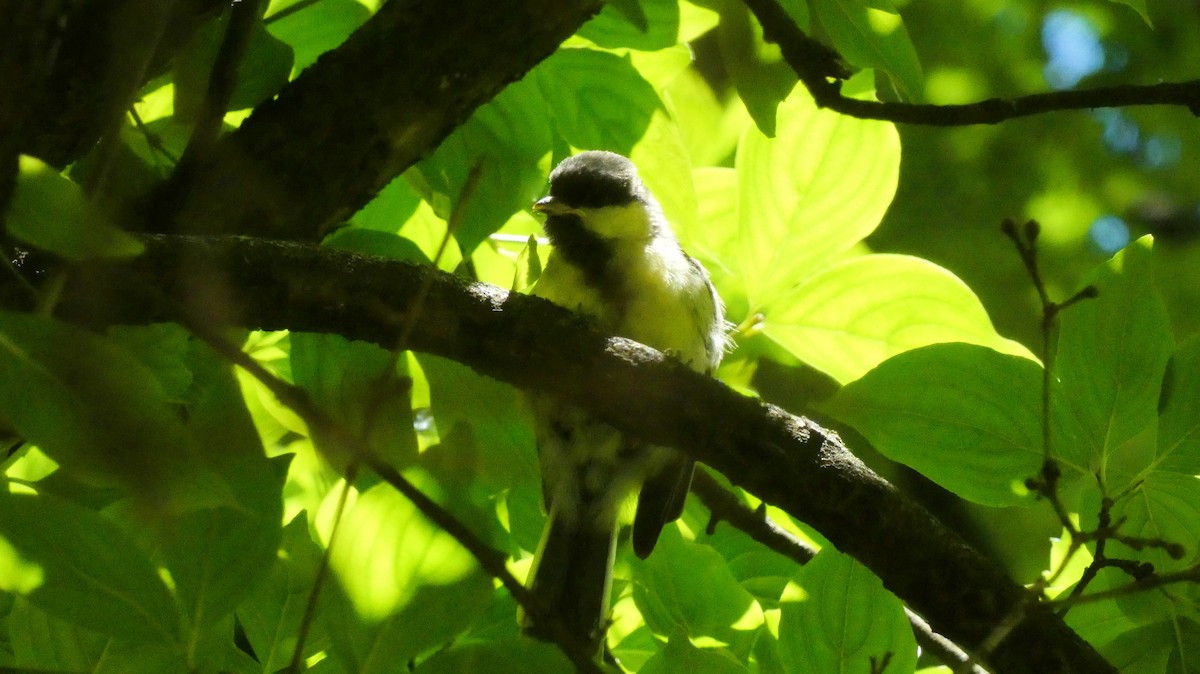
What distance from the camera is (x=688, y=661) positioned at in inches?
42.1

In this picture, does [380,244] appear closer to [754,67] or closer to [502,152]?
[502,152]

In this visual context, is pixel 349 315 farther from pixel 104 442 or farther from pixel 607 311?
pixel 607 311

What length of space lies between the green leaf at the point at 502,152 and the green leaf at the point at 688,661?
2.30 ft

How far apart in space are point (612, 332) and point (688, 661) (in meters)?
0.99

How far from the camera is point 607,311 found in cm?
218

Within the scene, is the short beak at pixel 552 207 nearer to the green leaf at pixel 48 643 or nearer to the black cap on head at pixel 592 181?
the black cap on head at pixel 592 181

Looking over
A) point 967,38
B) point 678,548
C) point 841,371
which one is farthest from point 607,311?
point 967,38

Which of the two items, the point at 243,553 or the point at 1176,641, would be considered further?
the point at 1176,641

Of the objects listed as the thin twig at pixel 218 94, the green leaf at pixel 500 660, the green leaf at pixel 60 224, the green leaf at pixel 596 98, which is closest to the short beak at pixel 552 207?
the green leaf at pixel 596 98

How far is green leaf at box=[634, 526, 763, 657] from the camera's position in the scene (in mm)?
1318

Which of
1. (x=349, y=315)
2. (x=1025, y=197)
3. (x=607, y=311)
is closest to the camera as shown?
(x=349, y=315)

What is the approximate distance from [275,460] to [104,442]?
44cm

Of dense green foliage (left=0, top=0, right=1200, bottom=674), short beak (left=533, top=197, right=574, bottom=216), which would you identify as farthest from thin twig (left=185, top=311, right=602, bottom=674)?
short beak (left=533, top=197, right=574, bottom=216)

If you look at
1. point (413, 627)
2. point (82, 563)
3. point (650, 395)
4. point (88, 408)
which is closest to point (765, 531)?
point (650, 395)
